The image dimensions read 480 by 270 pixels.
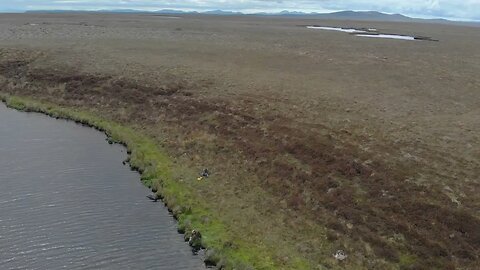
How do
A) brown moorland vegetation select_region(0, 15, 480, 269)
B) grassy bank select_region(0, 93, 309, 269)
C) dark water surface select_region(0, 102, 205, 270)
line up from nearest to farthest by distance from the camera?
dark water surface select_region(0, 102, 205, 270) → grassy bank select_region(0, 93, 309, 269) → brown moorland vegetation select_region(0, 15, 480, 269)

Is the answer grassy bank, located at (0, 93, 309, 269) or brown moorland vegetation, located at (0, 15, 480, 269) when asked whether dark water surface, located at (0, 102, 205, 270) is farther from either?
brown moorland vegetation, located at (0, 15, 480, 269)

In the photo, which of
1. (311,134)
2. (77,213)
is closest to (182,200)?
(77,213)

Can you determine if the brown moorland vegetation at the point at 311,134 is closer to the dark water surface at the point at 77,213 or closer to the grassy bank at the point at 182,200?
the grassy bank at the point at 182,200

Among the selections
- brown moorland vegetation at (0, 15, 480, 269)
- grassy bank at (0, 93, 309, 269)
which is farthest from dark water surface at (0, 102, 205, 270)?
brown moorland vegetation at (0, 15, 480, 269)

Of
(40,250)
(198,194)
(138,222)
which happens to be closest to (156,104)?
(198,194)

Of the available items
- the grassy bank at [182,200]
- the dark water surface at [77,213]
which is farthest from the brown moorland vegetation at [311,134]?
the dark water surface at [77,213]

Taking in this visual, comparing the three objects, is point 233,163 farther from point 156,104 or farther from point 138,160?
point 156,104
